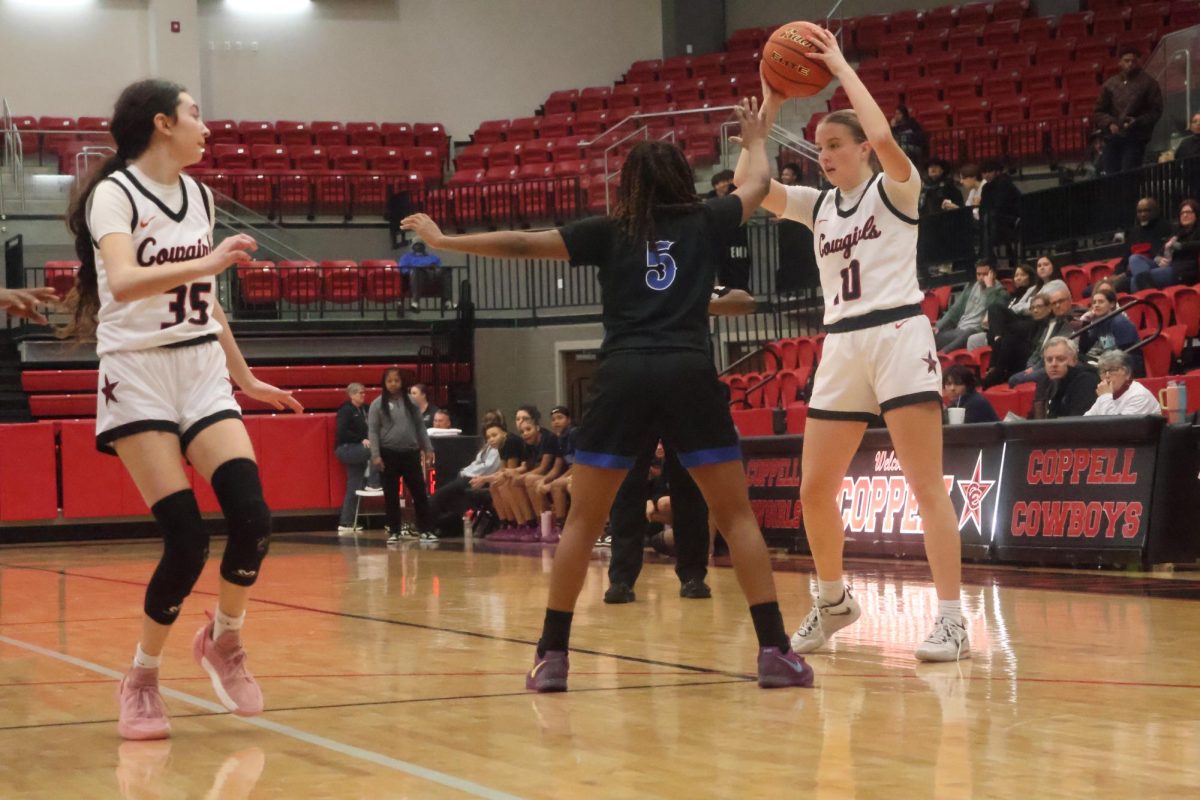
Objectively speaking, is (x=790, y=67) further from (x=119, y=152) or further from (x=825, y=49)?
(x=119, y=152)

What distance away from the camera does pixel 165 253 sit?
432 cm

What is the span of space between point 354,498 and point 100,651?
10880mm

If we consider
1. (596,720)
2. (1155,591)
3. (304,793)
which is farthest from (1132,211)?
(304,793)

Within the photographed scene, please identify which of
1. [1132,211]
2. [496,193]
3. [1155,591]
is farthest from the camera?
[496,193]

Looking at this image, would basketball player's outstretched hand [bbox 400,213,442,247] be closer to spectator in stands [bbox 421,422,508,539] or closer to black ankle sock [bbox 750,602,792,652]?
black ankle sock [bbox 750,602,792,652]

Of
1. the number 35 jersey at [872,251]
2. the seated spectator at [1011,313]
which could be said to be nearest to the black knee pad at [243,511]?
the number 35 jersey at [872,251]

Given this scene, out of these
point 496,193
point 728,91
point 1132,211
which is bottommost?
point 1132,211

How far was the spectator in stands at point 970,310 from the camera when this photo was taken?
1352 centimetres

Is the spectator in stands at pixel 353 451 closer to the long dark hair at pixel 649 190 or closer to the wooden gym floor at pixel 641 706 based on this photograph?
the wooden gym floor at pixel 641 706

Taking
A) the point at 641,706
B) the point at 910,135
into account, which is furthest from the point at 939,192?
the point at 641,706

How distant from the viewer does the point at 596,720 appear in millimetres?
4184

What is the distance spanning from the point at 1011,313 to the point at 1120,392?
10.7ft

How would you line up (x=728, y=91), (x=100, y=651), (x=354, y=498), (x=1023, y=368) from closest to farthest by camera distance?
(x=100, y=651), (x=1023, y=368), (x=354, y=498), (x=728, y=91)

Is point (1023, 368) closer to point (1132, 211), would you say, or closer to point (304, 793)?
point (1132, 211)
